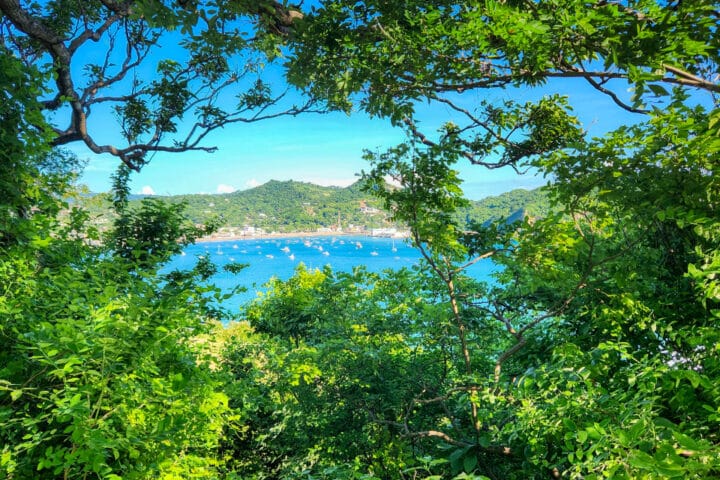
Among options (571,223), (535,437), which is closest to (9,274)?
(535,437)

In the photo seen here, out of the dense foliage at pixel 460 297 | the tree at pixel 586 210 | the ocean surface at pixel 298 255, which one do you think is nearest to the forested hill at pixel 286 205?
the ocean surface at pixel 298 255

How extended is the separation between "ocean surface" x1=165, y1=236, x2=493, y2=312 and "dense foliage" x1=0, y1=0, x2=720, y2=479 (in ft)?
142

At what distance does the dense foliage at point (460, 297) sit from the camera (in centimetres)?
175

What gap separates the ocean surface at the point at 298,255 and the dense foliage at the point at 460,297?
43.2 m

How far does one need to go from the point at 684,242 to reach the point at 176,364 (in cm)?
384

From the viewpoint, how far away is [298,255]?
8719 centimetres

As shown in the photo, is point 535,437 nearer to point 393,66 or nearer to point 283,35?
point 393,66

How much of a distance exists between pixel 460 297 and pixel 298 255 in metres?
84.9

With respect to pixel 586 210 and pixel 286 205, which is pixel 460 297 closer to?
pixel 586 210

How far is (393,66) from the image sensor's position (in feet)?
9.46

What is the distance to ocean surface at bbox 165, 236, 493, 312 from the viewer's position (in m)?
56.0

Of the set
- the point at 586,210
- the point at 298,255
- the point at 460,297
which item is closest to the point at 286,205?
the point at 298,255

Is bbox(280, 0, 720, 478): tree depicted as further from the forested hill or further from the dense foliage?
the forested hill

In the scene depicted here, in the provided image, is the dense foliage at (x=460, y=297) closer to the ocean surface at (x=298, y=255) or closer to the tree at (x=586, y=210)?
the tree at (x=586, y=210)
